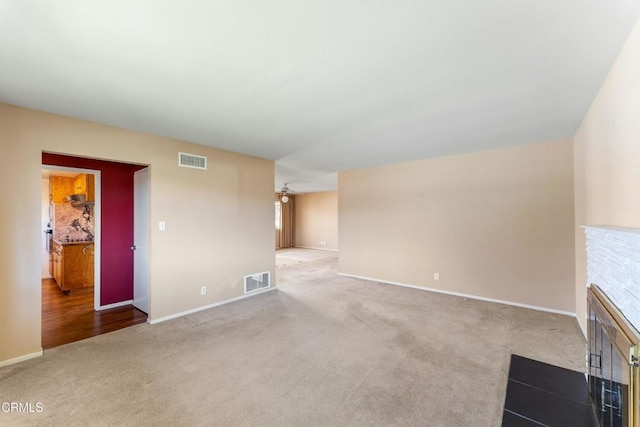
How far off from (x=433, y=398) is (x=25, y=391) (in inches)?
124

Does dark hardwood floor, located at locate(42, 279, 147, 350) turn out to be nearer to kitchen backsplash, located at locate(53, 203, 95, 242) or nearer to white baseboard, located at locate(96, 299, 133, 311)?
white baseboard, located at locate(96, 299, 133, 311)

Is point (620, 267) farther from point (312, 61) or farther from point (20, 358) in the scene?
point (20, 358)

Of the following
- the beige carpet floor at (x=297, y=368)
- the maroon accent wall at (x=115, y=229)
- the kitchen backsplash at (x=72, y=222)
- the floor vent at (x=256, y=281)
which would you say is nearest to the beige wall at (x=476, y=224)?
the beige carpet floor at (x=297, y=368)

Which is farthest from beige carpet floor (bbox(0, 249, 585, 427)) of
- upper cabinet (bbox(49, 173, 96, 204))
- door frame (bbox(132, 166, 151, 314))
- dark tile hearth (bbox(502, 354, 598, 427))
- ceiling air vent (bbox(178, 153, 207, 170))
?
upper cabinet (bbox(49, 173, 96, 204))

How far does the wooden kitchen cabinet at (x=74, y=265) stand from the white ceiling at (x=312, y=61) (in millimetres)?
3218

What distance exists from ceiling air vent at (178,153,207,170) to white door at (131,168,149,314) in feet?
1.50

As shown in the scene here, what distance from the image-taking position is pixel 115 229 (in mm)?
4188

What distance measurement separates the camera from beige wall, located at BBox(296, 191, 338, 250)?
1057cm

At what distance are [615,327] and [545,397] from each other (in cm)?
109

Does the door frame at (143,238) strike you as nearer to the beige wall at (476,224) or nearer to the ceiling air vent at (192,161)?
the ceiling air vent at (192,161)

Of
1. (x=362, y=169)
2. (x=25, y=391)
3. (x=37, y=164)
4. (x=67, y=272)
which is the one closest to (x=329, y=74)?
(x=37, y=164)

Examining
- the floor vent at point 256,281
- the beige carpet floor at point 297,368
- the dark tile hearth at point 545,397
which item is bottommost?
the dark tile hearth at point 545,397

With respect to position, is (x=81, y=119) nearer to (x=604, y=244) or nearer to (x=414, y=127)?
(x=414, y=127)

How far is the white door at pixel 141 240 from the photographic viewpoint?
3.74 m
